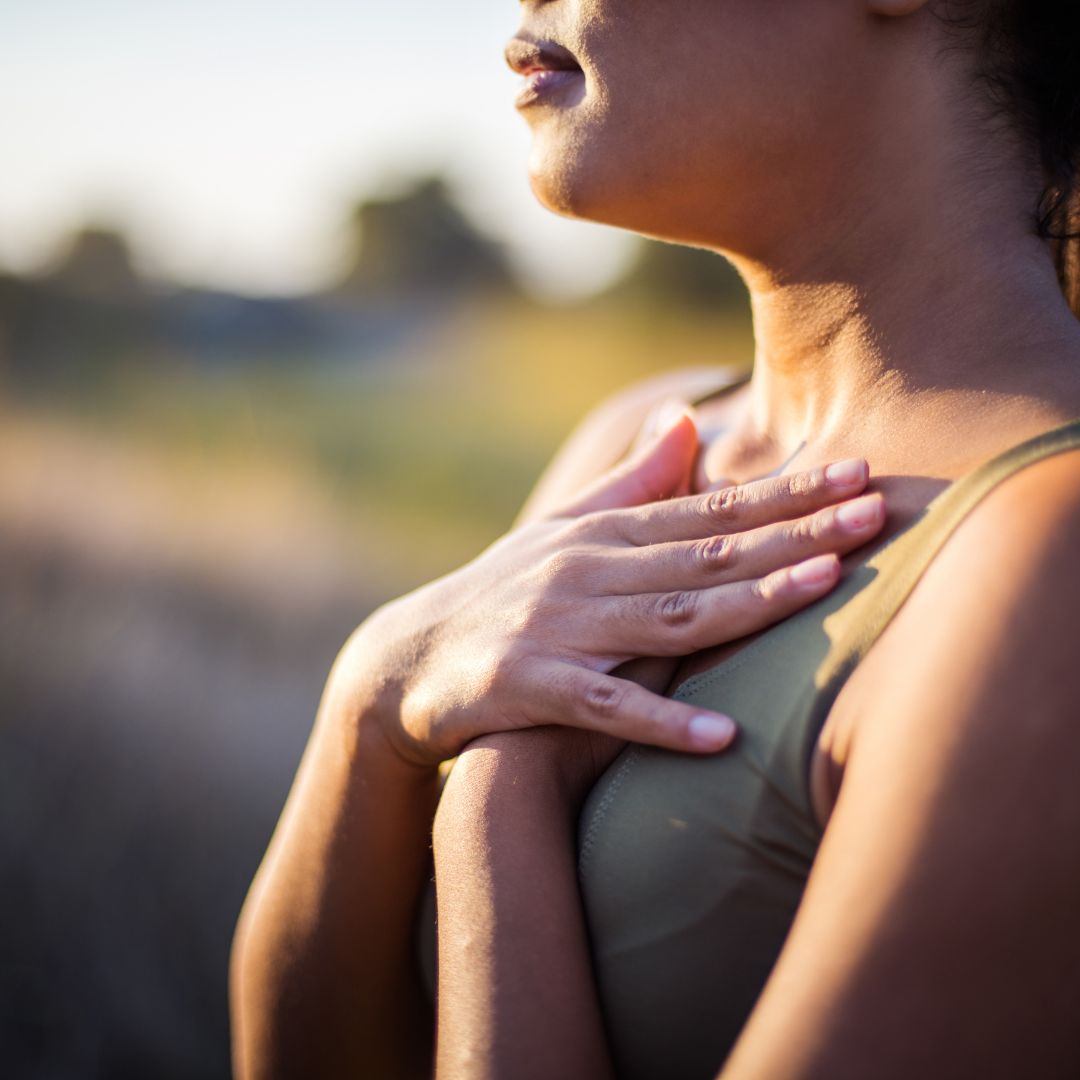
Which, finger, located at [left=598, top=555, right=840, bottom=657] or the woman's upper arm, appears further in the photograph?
finger, located at [left=598, top=555, right=840, bottom=657]

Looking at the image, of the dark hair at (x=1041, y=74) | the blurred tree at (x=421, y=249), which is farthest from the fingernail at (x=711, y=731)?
the blurred tree at (x=421, y=249)

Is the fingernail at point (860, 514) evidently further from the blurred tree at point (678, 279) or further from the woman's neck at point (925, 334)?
the blurred tree at point (678, 279)

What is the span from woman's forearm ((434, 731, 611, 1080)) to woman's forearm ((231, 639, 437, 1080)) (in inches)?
9.0

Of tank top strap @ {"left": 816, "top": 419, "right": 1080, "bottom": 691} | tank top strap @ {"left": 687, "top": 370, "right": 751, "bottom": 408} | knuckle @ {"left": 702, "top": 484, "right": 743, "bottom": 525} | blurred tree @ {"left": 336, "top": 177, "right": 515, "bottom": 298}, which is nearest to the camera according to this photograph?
tank top strap @ {"left": 816, "top": 419, "right": 1080, "bottom": 691}

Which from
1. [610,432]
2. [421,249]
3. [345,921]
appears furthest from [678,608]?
[421,249]

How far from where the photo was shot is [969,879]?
0.89 meters

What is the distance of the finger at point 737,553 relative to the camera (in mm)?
1168

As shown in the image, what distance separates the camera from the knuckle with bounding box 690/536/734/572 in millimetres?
1238

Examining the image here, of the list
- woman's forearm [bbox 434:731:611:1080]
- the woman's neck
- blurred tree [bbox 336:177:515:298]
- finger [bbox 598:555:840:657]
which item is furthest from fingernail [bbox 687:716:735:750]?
blurred tree [bbox 336:177:515:298]

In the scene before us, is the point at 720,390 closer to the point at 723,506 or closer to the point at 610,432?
the point at 610,432

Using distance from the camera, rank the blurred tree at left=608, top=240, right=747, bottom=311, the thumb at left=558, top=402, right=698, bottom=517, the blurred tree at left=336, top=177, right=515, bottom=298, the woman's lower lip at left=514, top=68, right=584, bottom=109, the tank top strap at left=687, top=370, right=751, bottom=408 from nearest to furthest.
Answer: the woman's lower lip at left=514, top=68, right=584, bottom=109, the thumb at left=558, top=402, right=698, bottom=517, the tank top strap at left=687, top=370, right=751, bottom=408, the blurred tree at left=608, top=240, right=747, bottom=311, the blurred tree at left=336, top=177, right=515, bottom=298

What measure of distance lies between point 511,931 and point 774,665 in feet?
1.37

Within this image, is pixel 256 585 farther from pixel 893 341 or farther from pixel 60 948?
pixel 893 341

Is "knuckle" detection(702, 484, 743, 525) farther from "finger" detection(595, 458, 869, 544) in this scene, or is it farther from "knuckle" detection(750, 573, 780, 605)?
"knuckle" detection(750, 573, 780, 605)
